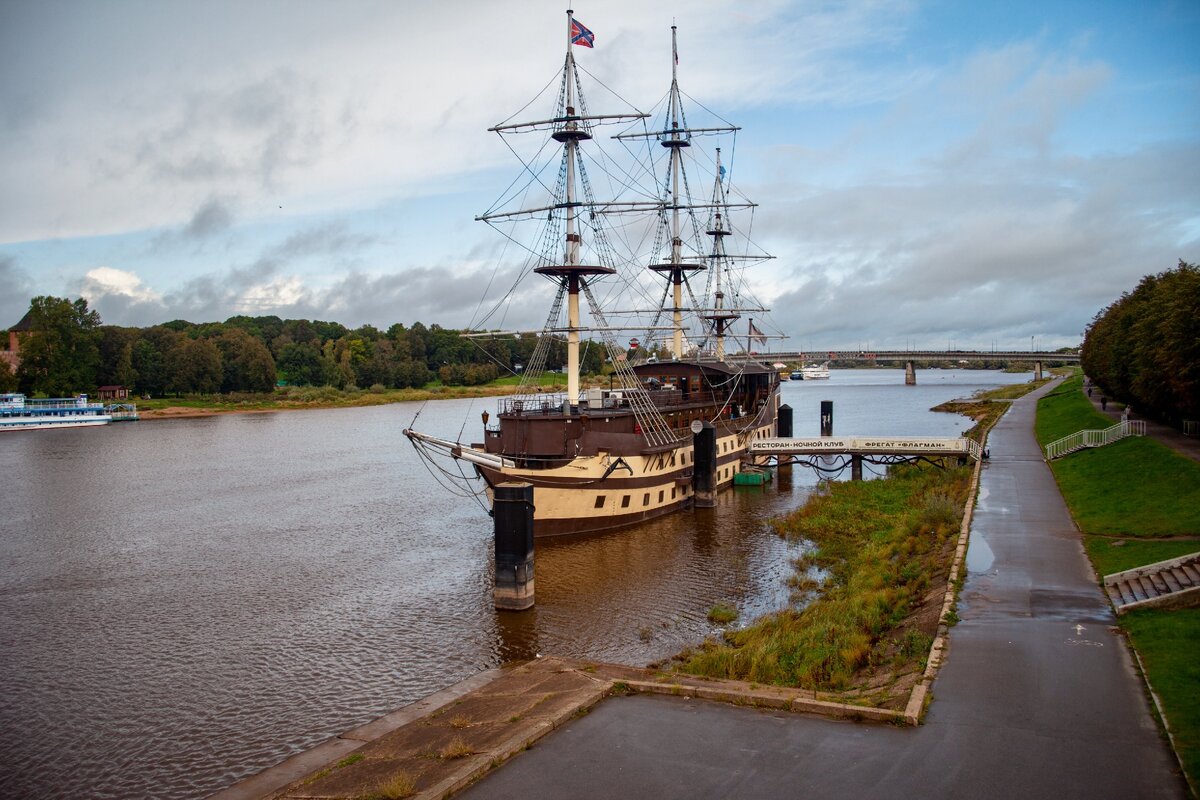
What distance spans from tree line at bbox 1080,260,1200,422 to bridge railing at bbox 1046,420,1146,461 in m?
1.49

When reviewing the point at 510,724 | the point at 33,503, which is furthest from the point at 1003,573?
the point at 33,503

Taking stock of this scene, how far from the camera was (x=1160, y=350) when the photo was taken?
116ft

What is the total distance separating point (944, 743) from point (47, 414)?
119m

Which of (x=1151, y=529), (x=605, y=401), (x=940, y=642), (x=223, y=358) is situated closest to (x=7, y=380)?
(x=223, y=358)

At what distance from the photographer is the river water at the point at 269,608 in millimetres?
18500

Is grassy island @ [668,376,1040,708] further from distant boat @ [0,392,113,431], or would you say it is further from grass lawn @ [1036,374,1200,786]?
distant boat @ [0,392,113,431]

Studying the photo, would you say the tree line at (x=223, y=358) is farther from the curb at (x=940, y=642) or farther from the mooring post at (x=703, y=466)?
the curb at (x=940, y=642)

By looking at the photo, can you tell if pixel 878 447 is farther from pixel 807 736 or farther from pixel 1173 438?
pixel 807 736

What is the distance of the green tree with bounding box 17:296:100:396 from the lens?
113m

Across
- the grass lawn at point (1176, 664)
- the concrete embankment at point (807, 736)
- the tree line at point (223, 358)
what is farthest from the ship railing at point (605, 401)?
the tree line at point (223, 358)

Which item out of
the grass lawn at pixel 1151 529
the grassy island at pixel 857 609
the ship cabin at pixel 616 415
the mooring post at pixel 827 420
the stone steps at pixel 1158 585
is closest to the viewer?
the grass lawn at pixel 1151 529

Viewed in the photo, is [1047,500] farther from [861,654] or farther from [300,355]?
[300,355]

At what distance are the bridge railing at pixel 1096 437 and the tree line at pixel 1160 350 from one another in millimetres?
1492

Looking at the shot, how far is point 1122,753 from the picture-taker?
1210 cm
